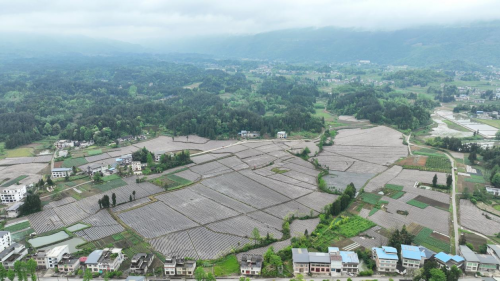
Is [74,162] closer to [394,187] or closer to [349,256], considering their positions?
[349,256]

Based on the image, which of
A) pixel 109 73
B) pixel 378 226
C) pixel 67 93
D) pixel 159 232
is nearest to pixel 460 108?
pixel 378 226

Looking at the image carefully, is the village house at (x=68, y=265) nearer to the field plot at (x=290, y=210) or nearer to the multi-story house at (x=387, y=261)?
the field plot at (x=290, y=210)

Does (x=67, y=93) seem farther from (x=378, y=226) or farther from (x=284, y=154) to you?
(x=378, y=226)

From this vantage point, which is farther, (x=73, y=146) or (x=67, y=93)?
(x=67, y=93)

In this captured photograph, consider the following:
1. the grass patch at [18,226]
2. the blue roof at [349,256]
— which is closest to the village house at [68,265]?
the grass patch at [18,226]

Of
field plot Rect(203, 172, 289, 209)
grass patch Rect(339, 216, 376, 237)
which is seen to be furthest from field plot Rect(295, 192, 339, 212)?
grass patch Rect(339, 216, 376, 237)

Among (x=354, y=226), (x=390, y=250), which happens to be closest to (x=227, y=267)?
(x=390, y=250)
